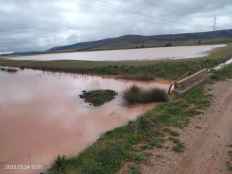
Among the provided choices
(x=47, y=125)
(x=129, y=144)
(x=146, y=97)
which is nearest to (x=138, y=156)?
(x=129, y=144)

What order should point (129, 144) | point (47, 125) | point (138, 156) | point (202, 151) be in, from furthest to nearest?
point (47, 125)
point (129, 144)
point (202, 151)
point (138, 156)

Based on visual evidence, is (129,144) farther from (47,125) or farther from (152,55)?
(152,55)

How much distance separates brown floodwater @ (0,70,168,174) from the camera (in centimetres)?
872

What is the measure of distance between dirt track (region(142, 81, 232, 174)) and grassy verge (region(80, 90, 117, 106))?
898 centimetres

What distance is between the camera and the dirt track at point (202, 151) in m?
6.11

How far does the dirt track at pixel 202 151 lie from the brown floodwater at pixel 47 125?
3.78 meters

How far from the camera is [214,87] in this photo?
1609 centimetres

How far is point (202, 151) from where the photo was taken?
6969 mm

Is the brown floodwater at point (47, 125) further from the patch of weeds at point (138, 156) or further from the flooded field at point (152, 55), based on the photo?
the flooded field at point (152, 55)

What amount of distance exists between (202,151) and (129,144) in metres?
2.39

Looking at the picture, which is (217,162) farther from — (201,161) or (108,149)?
(108,149)

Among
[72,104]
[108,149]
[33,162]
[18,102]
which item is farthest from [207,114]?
[18,102]

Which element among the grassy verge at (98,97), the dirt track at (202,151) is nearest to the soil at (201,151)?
the dirt track at (202,151)

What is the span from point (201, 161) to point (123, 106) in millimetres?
9736
